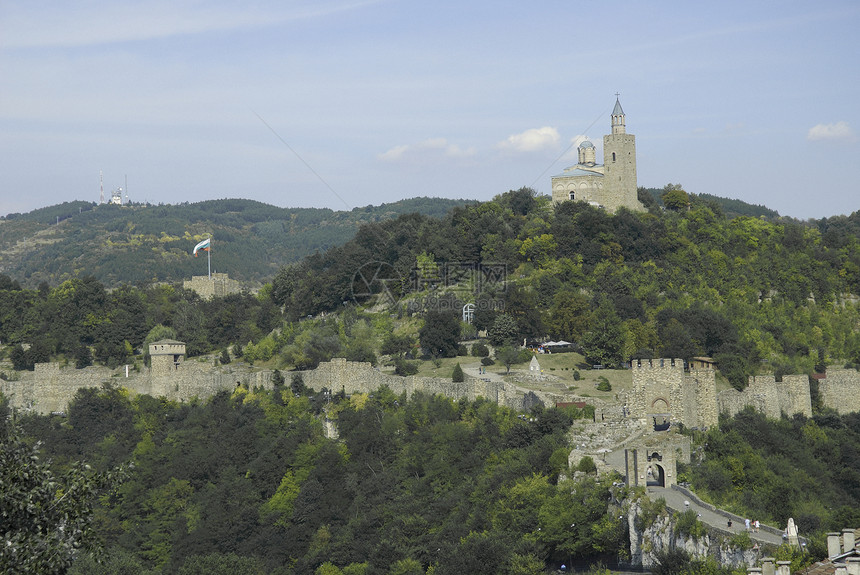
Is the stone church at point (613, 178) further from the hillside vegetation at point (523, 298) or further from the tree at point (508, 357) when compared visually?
the tree at point (508, 357)

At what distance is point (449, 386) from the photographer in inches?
1603

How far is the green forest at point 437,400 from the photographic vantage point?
30.9 metres

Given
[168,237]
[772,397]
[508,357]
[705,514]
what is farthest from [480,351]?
[168,237]

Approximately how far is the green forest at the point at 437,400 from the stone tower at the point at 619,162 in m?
2.07

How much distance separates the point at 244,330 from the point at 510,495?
93.9ft

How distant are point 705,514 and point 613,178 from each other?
3633 cm

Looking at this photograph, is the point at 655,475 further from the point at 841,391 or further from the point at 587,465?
the point at 841,391

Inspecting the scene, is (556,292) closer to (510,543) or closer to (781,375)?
(781,375)

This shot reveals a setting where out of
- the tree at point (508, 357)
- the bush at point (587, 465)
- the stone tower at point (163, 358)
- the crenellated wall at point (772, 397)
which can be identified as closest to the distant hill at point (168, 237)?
the stone tower at point (163, 358)

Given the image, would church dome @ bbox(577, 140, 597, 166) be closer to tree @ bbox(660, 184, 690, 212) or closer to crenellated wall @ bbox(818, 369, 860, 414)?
tree @ bbox(660, 184, 690, 212)

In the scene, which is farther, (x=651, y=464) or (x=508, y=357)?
(x=508, y=357)

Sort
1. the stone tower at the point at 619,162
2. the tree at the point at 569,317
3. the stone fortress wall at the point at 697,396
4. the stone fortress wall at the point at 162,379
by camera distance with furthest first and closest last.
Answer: the stone tower at the point at 619,162
the tree at the point at 569,317
the stone fortress wall at the point at 162,379
the stone fortress wall at the point at 697,396

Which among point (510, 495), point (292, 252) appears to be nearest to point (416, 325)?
point (510, 495)

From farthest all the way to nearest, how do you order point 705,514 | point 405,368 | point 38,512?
point 405,368 → point 705,514 → point 38,512
